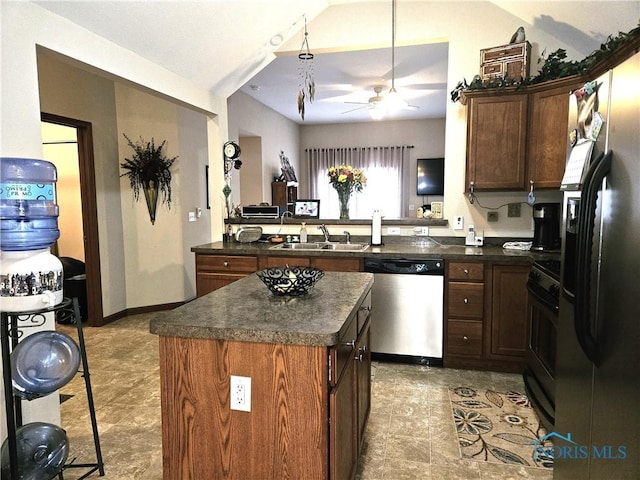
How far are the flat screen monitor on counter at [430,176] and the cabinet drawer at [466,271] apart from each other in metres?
4.92

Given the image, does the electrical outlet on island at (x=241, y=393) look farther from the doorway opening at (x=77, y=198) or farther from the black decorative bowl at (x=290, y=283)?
the doorway opening at (x=77, y=198)

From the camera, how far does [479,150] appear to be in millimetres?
3223

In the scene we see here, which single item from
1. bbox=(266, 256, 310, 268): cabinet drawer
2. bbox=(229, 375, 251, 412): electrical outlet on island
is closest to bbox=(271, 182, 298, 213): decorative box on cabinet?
bbox=(266, 256, 310, 268): cabinet drawer

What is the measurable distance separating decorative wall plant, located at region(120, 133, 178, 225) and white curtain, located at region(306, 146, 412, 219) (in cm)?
391

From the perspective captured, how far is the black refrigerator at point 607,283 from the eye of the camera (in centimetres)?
116

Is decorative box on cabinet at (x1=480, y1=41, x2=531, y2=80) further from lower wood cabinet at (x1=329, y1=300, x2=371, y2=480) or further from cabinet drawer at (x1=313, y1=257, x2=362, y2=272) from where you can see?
lower wood cabinet at (x1=329, y1=300, x2=371, y2=480)

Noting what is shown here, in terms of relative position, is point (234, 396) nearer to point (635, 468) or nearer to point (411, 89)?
point (635, 468)

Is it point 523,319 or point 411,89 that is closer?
point 523,319

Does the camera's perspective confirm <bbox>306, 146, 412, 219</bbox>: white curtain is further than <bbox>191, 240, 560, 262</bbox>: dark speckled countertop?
Yes

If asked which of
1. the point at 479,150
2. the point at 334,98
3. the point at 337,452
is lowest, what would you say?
the point at 337,452

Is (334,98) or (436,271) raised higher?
(334,98)

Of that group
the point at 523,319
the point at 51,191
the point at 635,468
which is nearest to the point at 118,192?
the point at 51,191

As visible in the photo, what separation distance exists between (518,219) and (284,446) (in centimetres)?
295

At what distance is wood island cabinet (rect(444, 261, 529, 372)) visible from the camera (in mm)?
2984
